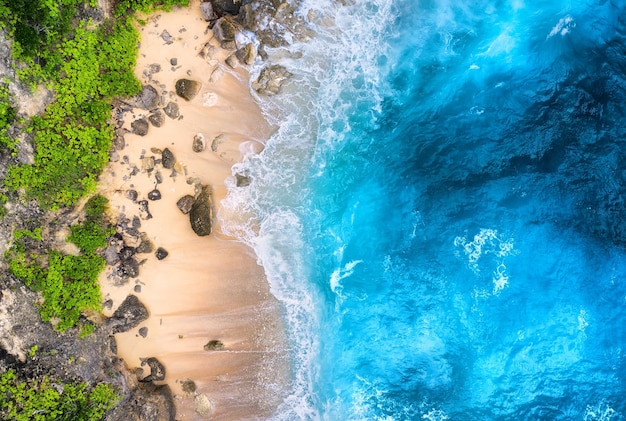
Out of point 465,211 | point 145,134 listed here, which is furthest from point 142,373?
point 465,211

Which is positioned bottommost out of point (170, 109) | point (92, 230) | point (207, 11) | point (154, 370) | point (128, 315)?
point (154, 370)

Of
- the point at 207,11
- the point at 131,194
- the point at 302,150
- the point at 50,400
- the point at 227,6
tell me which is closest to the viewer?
the point at 50,400

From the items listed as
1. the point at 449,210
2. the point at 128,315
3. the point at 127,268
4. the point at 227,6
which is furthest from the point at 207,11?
the point at 449,210

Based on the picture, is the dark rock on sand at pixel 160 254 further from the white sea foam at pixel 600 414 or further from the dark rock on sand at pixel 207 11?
the white sea foam at pixel 600 414

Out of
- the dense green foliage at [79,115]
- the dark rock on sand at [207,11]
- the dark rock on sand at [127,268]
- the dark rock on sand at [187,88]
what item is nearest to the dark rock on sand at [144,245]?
the dark rock on sand at [127,268]

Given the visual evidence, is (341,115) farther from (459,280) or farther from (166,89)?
(459,280)

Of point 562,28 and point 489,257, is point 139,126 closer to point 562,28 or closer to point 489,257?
point 489,257
